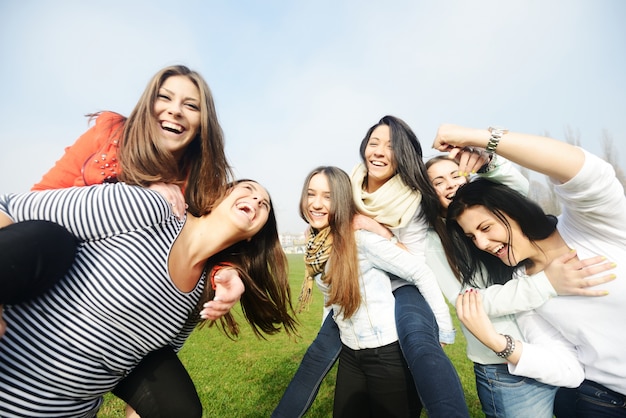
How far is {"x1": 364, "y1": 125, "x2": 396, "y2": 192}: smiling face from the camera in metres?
3.48

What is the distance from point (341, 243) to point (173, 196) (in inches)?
60.1

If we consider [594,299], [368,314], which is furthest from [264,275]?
[594,299]

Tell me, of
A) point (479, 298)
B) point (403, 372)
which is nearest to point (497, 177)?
point (479, 298)

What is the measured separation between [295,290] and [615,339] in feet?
60.1

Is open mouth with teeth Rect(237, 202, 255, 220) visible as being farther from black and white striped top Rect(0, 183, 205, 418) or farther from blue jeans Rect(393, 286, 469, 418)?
blue jeans Rect(393, 286, 469, 418)

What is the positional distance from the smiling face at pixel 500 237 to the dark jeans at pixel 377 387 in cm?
112

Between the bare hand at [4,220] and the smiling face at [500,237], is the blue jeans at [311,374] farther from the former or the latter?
the bare hand at [4,220]

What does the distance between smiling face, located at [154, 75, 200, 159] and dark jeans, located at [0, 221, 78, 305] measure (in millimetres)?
1172

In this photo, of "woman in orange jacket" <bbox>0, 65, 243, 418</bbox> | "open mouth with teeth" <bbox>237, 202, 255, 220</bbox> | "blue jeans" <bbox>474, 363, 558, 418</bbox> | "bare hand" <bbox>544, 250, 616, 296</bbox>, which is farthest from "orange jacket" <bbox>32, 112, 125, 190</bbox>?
"blue jeans" <bbox>474, 363, 558, 418</bbox>

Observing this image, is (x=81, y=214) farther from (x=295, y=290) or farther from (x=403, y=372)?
(x=295, y=290)

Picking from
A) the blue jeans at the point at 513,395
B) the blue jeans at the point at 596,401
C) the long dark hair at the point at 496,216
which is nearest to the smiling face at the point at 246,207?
the long dark hair at the point at 496,216

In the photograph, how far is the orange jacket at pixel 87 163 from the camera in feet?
7.73

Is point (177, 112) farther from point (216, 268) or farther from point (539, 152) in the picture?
point (539, 152)

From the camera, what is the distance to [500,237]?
245 cm
